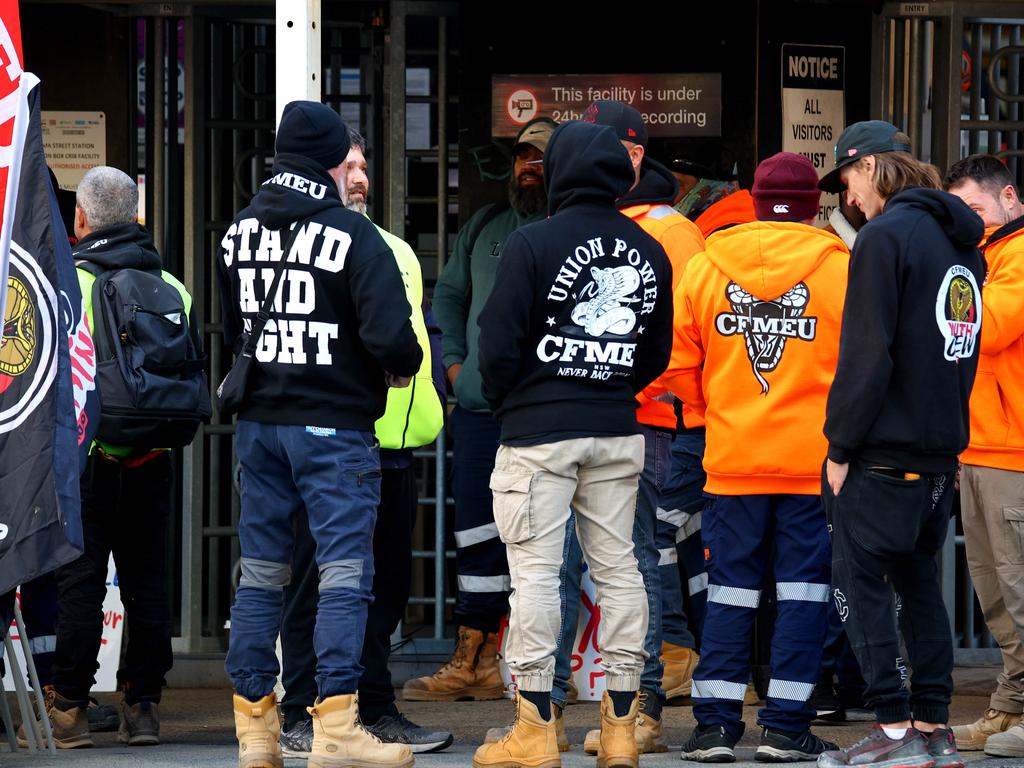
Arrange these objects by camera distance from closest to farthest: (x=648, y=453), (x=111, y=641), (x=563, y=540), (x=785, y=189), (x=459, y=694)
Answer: (x=563, y=540) < (x=785, y=189) < (x=648, y=453) < (x=459, y=694) < (x=111, y=641)

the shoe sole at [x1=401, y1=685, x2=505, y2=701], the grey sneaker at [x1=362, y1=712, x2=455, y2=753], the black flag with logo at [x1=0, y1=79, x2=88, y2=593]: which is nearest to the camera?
the black flag with logo at [x1=0, y1=79, x2=88, y2=593]

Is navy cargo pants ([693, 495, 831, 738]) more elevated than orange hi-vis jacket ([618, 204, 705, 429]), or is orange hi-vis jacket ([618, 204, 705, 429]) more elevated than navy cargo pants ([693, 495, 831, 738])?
orange hi-vis jacket ([618, 204, 705, 429])

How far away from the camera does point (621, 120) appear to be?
6066 millimetres

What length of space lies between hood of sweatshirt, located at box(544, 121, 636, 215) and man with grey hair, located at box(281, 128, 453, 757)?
2.30 ft

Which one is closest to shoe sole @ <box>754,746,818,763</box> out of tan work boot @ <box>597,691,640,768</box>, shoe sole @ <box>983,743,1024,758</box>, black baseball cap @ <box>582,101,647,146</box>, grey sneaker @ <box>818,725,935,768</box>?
grey sneaker @ <box>818,725,935,768</box>

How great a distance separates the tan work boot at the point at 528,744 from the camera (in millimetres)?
5348

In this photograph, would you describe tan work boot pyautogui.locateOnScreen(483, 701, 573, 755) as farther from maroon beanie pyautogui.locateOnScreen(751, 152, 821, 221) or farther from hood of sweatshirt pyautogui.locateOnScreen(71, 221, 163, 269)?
hood of sweatshirt pyautogui.locateOnScreen(71, 221, 163, 269)

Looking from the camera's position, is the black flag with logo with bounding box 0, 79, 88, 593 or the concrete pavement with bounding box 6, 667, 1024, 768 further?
the concrete pavement with bounding box 6, 667, 1024, 768

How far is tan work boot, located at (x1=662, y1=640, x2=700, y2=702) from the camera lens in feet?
23.2

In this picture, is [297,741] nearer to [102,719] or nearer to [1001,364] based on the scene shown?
[102,719]

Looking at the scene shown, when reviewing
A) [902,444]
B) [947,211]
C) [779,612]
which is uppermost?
[947,211]

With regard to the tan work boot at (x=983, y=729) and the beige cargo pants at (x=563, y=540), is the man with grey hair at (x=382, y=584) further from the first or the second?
the tan work boot at (x=983, y=729)

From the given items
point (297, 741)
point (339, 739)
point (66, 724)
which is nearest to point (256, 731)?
point (339, 739)

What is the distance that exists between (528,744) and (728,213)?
9.28ft
